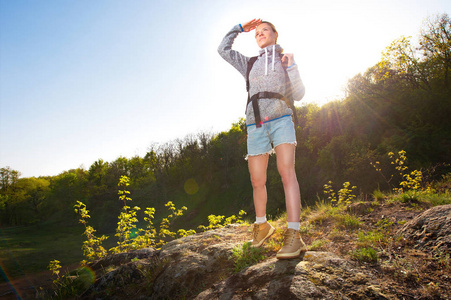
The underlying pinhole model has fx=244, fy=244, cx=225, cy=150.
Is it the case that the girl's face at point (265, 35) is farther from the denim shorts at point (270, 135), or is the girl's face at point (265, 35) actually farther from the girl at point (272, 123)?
the denim shorts at point (270, 135)

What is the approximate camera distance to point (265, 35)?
122 inches

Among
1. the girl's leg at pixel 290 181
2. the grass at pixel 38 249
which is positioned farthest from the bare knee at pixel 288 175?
the grass at pixel 38 249

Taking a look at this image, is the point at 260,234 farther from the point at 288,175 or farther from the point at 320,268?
the point at 320,268

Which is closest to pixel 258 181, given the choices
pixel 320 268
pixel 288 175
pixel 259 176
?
pixel 259 176

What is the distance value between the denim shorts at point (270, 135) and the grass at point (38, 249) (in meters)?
23.5

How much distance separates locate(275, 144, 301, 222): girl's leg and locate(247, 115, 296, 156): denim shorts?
89 mm

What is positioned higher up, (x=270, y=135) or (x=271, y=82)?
(x=271, y=82)

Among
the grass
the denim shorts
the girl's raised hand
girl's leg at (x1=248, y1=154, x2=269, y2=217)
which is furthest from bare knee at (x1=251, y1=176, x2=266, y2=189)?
the grass

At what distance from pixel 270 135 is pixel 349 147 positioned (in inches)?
692

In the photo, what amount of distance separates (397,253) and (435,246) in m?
0.32

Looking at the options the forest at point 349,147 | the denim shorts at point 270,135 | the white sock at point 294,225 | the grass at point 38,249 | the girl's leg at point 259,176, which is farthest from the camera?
the grass at point 38,249

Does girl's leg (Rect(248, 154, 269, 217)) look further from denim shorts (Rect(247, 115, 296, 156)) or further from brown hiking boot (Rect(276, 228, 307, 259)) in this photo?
brown hiking boot (Rect(276, 228, 307, 259))

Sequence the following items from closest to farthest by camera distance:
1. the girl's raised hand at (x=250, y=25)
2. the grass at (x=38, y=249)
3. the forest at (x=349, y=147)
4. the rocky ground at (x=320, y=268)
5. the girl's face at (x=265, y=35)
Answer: the rocky ground at (x=320, y=268), the girl's face at (x=265, y=35), the girl's raised hand at (x=250, y=25), the forest at (x=349, y=147), the grass at (x=38, y=249)

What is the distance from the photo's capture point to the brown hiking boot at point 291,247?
2.38m
